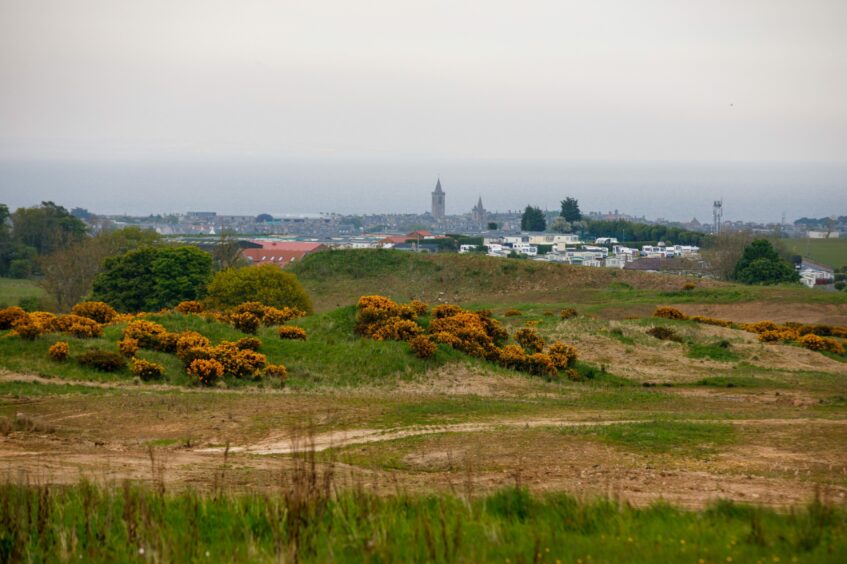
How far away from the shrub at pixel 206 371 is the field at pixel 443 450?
1.45 feet

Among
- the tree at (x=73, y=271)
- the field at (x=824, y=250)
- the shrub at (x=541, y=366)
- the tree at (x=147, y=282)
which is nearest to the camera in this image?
the shrub at (x=541, y=366)

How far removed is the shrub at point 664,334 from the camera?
31141mm

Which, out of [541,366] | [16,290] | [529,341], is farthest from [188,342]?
[16,290]

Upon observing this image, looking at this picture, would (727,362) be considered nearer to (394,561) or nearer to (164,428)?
(164,428)

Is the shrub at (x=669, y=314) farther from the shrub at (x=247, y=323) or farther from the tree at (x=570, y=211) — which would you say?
the tree at (x=570, y=211)

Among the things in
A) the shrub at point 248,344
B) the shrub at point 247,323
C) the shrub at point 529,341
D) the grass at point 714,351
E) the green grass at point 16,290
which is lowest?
the green grass at point 16,290

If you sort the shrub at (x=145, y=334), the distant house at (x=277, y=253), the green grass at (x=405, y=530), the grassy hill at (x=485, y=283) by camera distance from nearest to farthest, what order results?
the green grass at (x=405, y=530)
the shrub at (x=145, y=334)
the grassy hill at (x=485, y=283)
the distant house at (x=277, y=253)

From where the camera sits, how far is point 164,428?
52.2ft

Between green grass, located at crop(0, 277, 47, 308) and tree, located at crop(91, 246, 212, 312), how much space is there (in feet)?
71.4

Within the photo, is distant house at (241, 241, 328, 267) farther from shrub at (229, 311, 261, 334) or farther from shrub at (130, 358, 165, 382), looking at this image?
shrub at (130, 358, 165, 382)

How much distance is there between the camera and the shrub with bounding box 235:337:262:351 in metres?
23.5

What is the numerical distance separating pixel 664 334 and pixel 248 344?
15.8m

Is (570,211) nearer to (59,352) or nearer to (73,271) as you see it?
(73,271)

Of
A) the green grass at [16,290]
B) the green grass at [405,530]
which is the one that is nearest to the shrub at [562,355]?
the green grass at [405,530]
